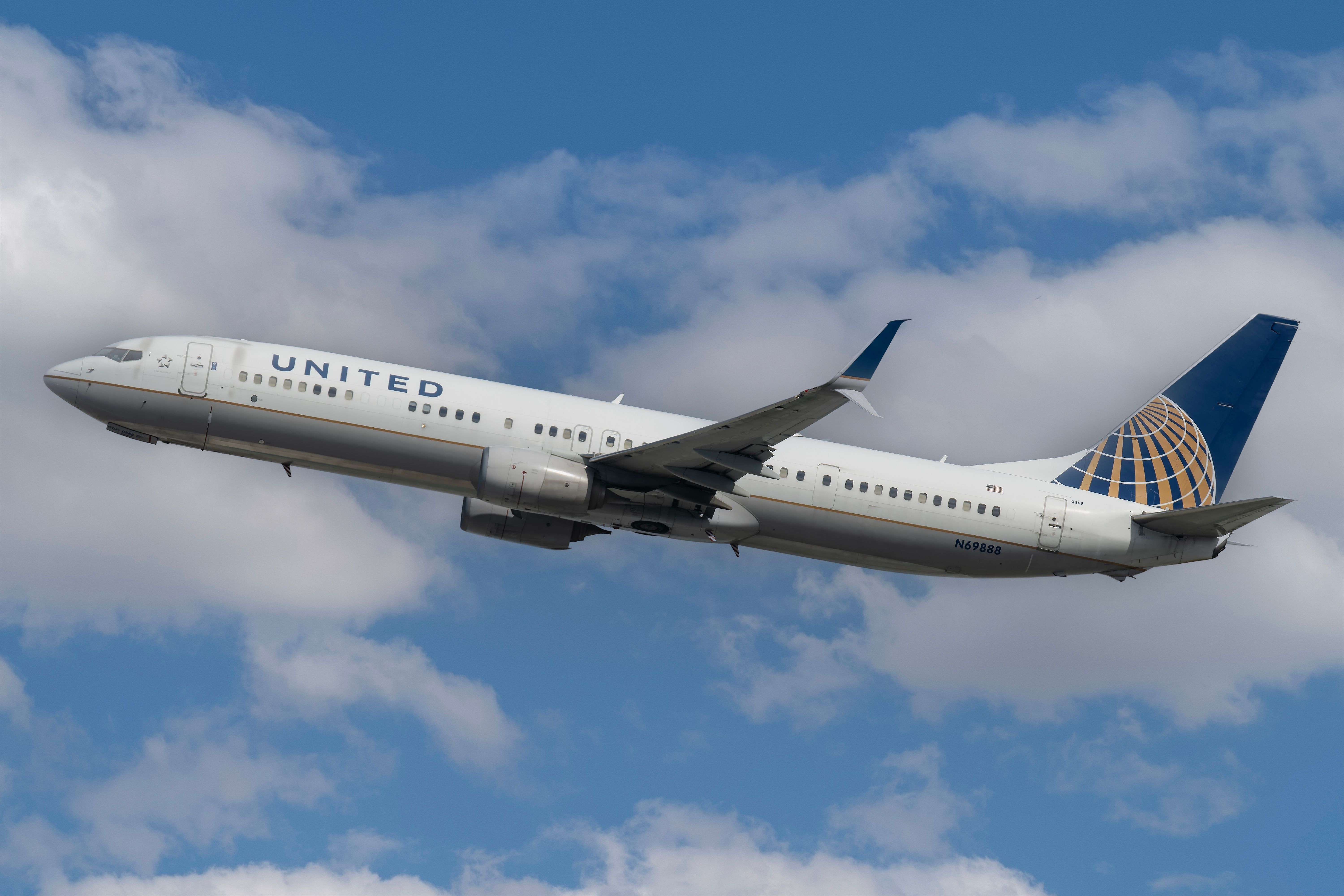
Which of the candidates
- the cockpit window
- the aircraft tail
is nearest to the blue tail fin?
the aircraft tail

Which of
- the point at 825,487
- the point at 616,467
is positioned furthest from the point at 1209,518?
the point at 616,467

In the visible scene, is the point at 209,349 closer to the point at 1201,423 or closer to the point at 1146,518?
the point at 1146,518

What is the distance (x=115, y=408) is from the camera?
3766 centimetres

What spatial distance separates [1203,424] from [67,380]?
42993 mm

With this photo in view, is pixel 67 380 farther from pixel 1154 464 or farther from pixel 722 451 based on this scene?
pixel 1154 464

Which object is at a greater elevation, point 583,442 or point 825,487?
point 583,442

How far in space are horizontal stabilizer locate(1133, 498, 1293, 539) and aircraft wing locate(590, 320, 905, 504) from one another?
14.1m

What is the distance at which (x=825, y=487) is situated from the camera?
129ft

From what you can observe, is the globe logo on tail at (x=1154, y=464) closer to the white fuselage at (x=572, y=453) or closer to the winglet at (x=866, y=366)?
the white fuselage at (x=572, y=453)

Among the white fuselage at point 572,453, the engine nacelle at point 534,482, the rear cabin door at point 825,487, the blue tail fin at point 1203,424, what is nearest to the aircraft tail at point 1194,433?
the blue tail fin at point 1203,424

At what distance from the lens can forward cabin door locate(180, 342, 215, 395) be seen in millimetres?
37438

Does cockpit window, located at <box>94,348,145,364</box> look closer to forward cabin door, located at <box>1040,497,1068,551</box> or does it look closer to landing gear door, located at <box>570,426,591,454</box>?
landing gear door, located at <box>570,426,591,454</box>

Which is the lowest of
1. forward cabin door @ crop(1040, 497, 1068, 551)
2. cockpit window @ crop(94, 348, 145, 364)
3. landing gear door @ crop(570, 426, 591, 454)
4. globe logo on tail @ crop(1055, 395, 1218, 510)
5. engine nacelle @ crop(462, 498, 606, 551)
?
engine nacelle @ crop(462, 498, 606, 551)

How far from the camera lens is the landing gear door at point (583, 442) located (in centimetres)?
3862
